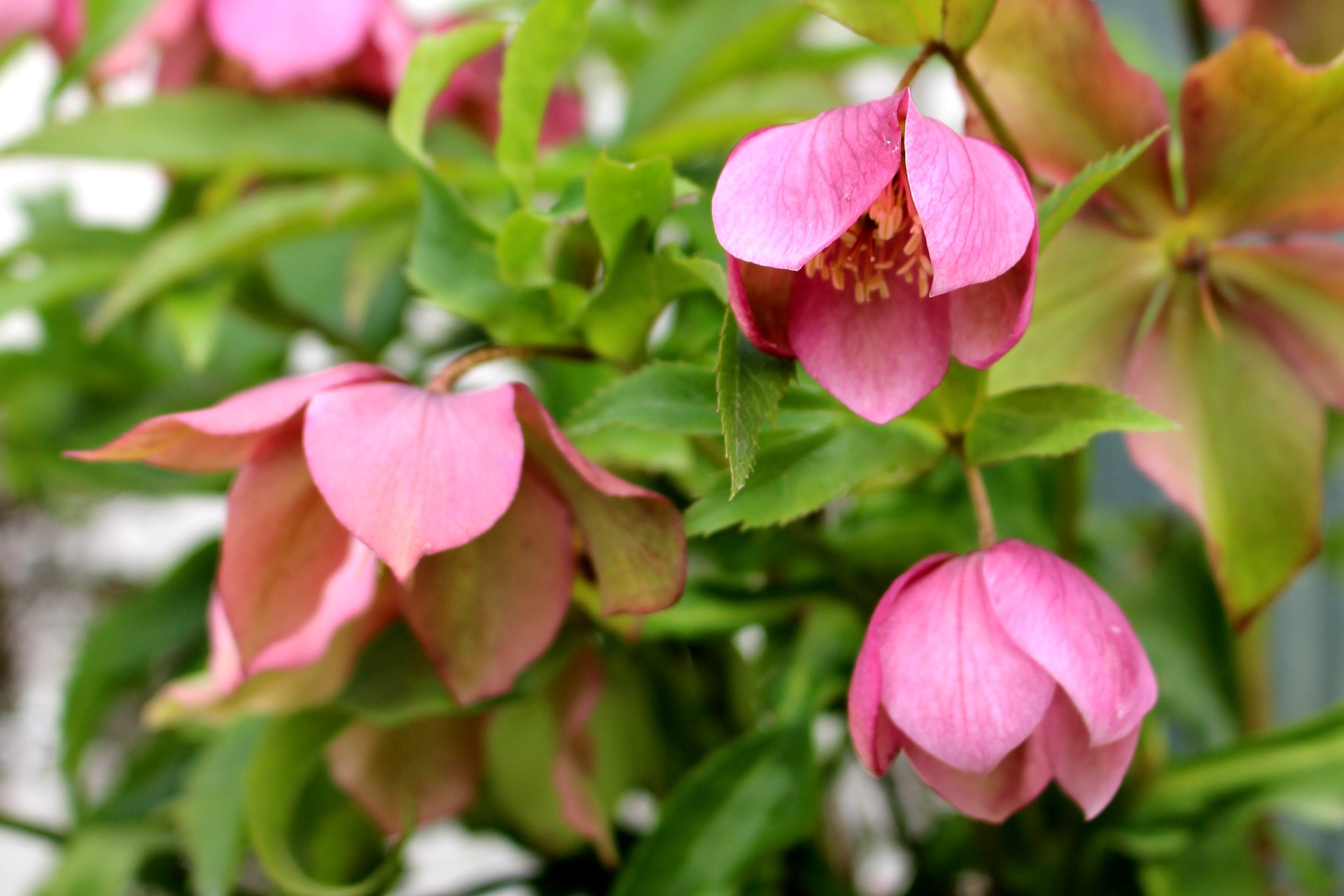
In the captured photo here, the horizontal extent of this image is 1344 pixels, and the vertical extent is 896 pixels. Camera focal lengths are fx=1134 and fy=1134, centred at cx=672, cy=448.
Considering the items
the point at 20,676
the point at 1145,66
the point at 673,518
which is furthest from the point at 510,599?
the point at 20,676

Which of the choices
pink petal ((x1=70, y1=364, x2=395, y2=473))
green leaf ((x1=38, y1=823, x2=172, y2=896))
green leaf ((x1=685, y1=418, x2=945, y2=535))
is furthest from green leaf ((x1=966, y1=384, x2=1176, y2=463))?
green leaf ((x1=38, y1=823, x2=172, y2=896))

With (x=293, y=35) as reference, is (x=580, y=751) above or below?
below

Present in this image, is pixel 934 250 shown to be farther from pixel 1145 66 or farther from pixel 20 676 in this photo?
pixel 20 676

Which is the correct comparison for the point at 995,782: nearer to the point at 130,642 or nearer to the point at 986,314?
the point at 986,314

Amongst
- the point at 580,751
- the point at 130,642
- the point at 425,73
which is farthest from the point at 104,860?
the point at 425,73

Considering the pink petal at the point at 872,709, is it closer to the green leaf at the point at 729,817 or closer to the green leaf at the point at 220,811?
the green leaf at the point at 729,817

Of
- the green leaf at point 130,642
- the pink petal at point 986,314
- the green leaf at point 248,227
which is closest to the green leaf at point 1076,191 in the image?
the pink petal at point 986,314
